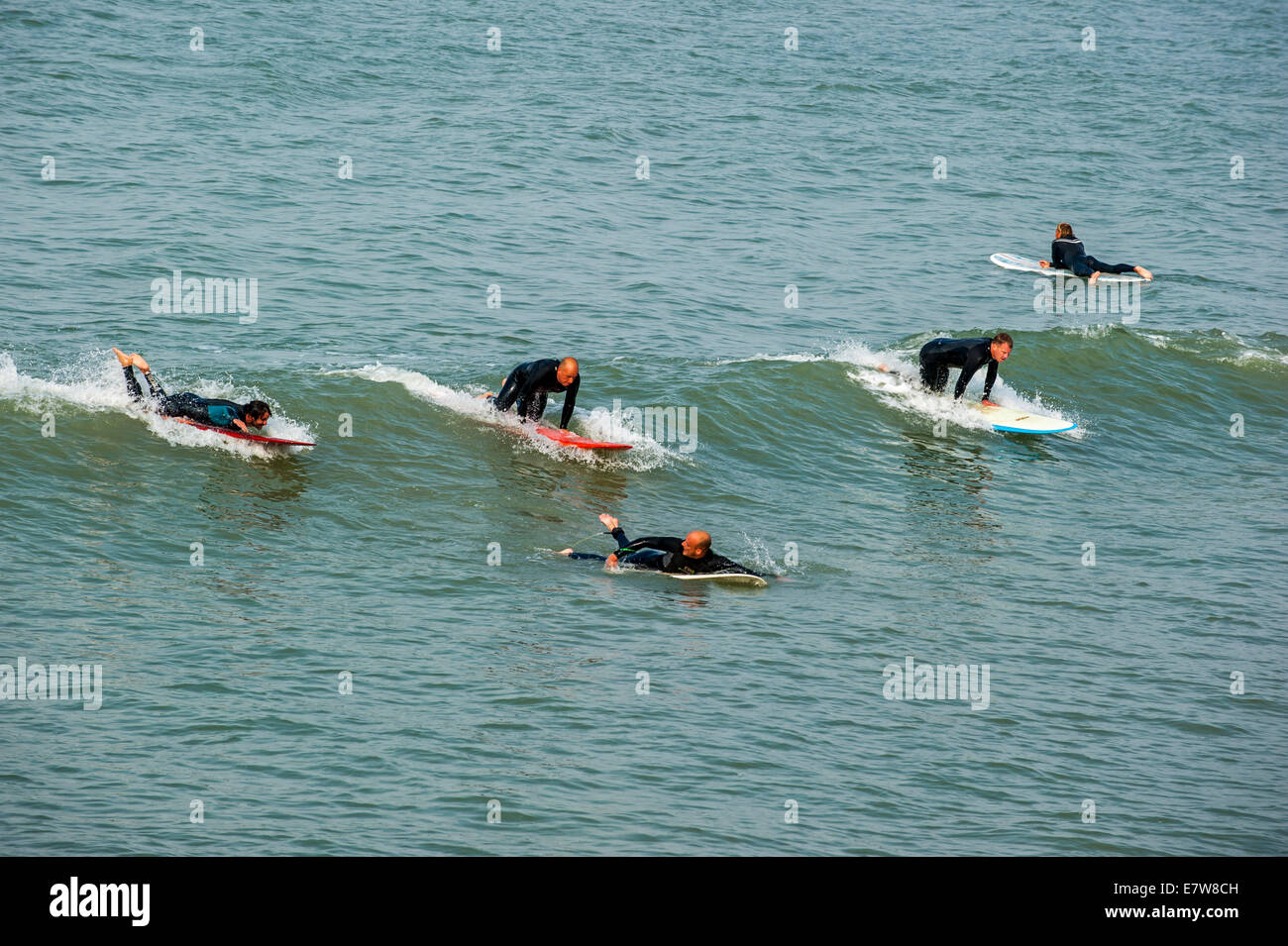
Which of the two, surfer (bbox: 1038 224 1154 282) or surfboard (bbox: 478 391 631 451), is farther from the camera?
surfer (bbox: 1038 224 1154 282)

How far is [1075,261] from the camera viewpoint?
28.9 metres

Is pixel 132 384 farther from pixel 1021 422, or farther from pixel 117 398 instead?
pixel 1021 422

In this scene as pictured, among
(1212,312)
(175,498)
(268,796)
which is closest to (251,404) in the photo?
Result: (175,498)

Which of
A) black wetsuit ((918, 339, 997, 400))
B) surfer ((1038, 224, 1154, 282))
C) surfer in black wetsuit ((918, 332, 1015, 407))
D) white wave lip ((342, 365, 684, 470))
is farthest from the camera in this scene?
surfer ((1038, 224, 1154, 282))

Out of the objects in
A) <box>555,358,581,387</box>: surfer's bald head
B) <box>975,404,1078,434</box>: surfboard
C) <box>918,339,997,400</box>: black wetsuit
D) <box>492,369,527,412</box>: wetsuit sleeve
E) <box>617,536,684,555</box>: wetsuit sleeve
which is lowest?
<box>617,536,684,555</box>: wetsuit sleeve

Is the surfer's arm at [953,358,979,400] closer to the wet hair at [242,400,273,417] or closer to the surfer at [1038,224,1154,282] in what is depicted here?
the surfer at [1038,224,1154,282]

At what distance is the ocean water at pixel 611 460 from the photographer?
36.9 ft

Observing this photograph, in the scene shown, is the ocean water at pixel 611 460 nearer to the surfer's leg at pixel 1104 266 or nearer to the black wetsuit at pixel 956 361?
the black wetsuit at pixel 956 361

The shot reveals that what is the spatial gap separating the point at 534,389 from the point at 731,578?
5181 millimetres

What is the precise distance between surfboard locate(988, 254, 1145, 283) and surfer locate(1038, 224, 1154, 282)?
0.39 feet

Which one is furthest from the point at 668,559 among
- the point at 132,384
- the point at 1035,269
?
the point at 1035,269

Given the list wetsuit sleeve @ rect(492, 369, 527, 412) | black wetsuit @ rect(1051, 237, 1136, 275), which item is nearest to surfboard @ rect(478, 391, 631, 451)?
wetsuit sleeve @ rect(492, 369, 527, 412)

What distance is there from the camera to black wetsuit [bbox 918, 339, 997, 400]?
21078 millimetres
